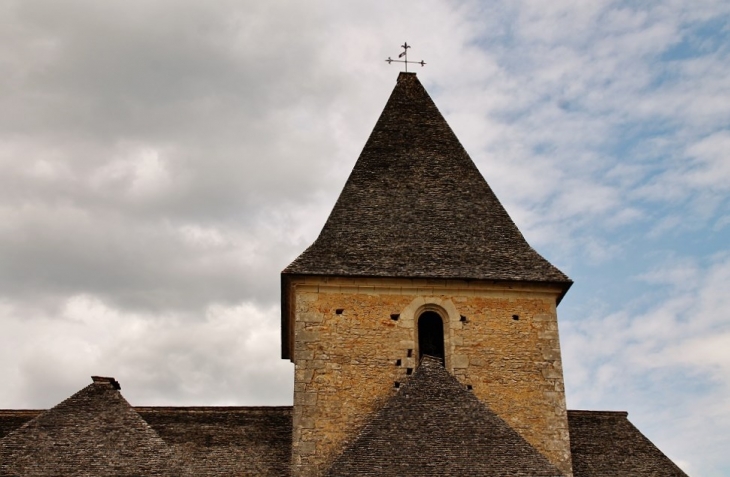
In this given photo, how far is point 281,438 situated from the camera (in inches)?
756

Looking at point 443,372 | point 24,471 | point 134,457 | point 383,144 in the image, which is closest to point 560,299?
point 443,372

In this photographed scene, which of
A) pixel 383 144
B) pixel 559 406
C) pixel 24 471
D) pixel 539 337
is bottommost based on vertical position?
pixel 24 471

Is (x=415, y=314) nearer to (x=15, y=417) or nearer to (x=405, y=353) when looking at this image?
(x=405, y=353)

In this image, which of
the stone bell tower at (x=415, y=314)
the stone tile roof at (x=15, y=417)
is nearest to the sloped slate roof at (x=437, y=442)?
the stone bell tower at (x=415, y=314)

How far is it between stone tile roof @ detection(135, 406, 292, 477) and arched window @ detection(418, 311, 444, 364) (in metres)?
3.39

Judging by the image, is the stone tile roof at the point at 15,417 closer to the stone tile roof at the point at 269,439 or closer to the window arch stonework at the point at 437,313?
the stone tile roof at the point at 269,439

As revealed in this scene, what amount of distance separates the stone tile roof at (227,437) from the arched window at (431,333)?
339 centimetres

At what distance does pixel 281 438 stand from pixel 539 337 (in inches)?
231

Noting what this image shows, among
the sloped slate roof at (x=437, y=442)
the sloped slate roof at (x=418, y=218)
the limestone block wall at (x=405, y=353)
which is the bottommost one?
the sloped slate roof at (x=437, y=442)

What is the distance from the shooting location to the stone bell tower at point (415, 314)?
1859 cm

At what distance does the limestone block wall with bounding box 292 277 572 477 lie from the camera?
18438 mm

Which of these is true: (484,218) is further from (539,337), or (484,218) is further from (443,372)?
(443,372)

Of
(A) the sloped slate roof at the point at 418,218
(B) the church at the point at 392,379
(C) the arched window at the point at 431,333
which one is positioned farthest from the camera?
(A) the sloped slate roof at the point at 418,218

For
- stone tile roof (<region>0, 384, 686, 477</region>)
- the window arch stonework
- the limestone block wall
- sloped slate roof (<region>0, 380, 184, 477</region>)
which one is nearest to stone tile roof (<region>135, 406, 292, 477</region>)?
stone tile roof (<region>0, 384, 686, 477</region>)
